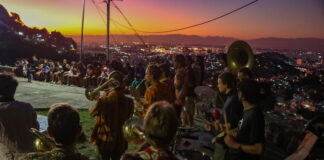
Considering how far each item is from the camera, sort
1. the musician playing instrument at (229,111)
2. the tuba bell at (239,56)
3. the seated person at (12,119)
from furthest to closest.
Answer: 1. the tuba bell at (239,56)
2. the musician playing instrument at (229,111)
3. the seated person at (12,119)

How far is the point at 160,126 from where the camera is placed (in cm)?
169

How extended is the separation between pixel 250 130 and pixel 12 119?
9.20ft

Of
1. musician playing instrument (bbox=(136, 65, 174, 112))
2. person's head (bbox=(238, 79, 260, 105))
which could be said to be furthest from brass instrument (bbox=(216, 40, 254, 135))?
person's head (bbox=(238, 79, 260, 105))

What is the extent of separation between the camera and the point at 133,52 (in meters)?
32.0

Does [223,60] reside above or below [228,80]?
above

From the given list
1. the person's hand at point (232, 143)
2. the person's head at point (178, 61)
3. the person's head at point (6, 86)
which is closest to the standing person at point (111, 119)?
the person's head at point (6, 86)

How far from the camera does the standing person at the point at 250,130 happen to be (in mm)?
2639

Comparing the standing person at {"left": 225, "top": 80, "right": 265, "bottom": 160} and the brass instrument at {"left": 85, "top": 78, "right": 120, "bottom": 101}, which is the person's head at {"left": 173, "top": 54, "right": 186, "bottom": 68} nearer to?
the brass instrument at {"left": 85, "top": 78, "right": 120, "bottom": 101}

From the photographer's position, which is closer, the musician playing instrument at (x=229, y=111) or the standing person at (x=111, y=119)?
the musician playing instrument at (x=229, y=111)

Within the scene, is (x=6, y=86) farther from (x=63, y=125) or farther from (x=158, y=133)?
(x=158, y=133)

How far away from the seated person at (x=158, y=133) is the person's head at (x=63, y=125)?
500mm

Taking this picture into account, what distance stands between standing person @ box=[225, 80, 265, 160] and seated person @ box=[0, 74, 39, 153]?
2474mm

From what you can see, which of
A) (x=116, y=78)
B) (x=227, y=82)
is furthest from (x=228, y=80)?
(x=116, y=78)

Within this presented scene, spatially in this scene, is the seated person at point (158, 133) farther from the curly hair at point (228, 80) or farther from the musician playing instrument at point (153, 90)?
the musician playing instrument at point (153, 90)
